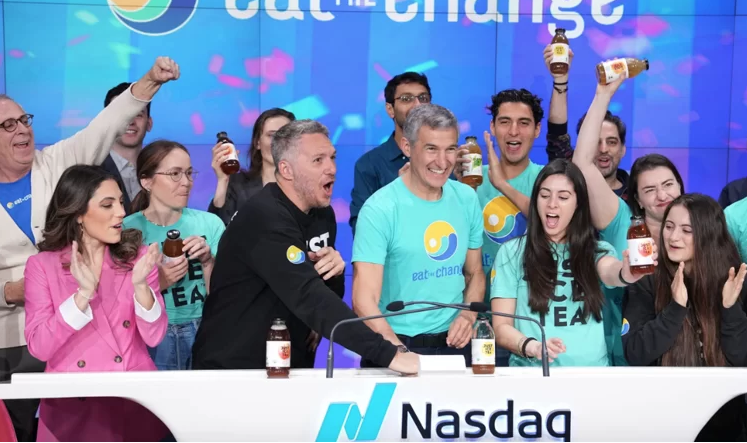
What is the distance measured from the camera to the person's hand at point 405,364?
8.82 feet

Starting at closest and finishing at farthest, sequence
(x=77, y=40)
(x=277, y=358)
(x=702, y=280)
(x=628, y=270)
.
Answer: (x=277, y=358)
(x=628, y=270)
(x=702, y=280)
(x=77, y=40)

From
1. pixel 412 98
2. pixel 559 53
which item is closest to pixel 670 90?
pixel 559 53

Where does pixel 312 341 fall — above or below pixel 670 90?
below

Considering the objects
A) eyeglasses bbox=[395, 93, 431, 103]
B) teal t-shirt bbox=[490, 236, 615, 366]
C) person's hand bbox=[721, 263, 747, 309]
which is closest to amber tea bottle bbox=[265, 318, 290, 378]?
teal t-shirt bbox=[490, 236, 615, 366]

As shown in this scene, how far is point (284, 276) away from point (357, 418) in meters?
0.65

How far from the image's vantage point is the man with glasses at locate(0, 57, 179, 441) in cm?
382

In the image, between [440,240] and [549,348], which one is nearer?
[549,348]

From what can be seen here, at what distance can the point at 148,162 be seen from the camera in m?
4.05

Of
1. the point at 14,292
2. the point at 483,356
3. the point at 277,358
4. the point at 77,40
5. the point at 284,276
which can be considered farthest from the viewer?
the point at 77,40

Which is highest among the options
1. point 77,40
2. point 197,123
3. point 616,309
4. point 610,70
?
point 77,40

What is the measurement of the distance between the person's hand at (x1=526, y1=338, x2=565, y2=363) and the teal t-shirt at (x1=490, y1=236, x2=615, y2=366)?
168 mm

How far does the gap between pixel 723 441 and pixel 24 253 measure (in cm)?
306

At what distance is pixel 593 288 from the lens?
11.6 ft

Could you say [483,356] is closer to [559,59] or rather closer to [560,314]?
[560,314]
